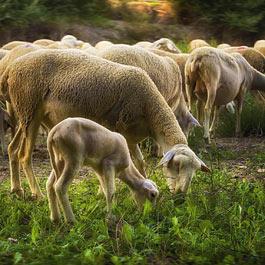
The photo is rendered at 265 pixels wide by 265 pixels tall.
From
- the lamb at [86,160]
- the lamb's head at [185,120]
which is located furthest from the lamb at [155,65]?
the lamb at [86,160]

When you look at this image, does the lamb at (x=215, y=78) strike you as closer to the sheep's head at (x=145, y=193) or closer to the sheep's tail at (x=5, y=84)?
the sheep's tail at (x=5, y=84)

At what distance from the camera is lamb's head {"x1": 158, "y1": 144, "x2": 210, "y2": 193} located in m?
6.78

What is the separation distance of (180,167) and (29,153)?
66.0 inches

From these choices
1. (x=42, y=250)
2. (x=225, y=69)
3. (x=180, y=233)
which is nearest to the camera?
(x=42, y=250)

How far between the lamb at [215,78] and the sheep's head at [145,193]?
5002mm

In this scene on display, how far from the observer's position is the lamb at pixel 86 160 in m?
6.02

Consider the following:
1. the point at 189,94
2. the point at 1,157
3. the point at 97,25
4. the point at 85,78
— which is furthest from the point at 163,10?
the point at 85,78

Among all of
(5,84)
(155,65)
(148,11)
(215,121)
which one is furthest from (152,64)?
(148,11)

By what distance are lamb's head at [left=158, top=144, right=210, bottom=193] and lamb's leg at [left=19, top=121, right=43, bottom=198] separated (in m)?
1.38

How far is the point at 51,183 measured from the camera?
640cm

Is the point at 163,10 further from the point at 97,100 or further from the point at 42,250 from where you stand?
the point at 42,250

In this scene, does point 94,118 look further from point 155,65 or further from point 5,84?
point 155,65

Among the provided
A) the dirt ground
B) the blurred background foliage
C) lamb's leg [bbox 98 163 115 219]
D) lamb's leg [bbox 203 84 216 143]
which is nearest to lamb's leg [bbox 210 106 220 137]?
the dirt ground

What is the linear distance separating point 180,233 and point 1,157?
5089 millimetres
